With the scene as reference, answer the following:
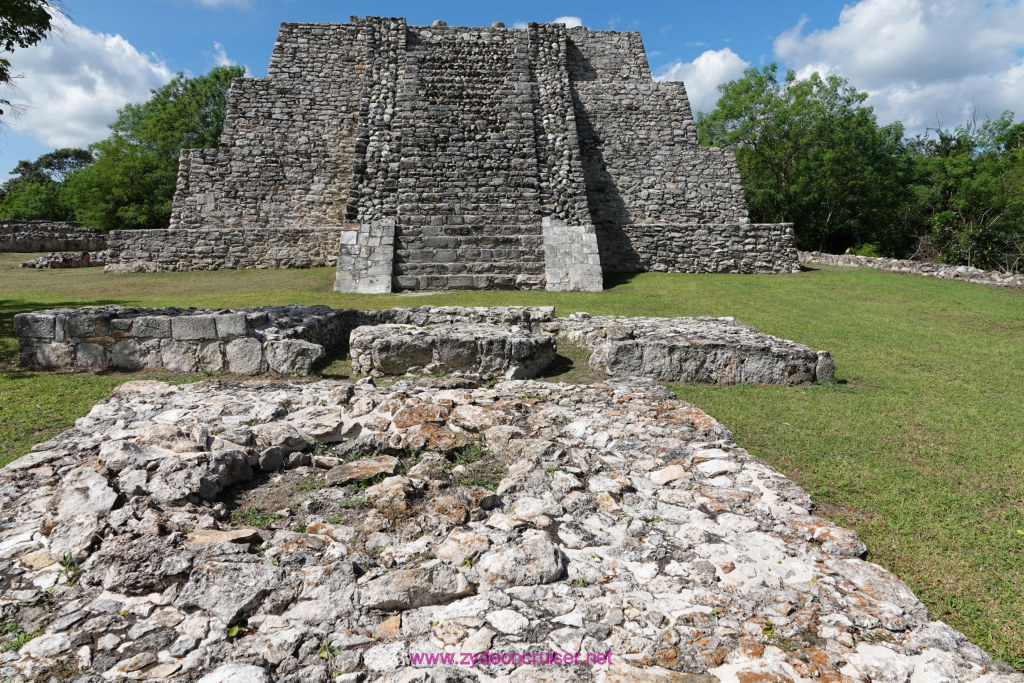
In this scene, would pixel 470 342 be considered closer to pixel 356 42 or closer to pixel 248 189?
pixel 248 189

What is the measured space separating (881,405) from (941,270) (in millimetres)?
13504

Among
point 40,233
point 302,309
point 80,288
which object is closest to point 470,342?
point 302,309

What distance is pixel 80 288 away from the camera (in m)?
12.7

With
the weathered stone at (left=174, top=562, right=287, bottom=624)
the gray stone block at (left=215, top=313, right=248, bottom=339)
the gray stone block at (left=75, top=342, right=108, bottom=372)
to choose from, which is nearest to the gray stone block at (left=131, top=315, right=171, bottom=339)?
the gray stone block at (left=75, top=342, right=108, bottom=372)

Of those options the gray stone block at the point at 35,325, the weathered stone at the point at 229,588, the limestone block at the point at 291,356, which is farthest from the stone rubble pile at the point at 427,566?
the gray stone block at the point at 35,325

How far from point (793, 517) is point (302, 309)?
276 inches

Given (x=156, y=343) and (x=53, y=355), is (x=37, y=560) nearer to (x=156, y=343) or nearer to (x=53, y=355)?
(x=156, y=343)

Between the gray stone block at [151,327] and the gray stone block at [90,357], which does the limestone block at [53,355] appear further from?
the gray stone block at [151,327]

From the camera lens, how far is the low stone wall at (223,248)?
15.0 m

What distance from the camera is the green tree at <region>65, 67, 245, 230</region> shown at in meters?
28.2

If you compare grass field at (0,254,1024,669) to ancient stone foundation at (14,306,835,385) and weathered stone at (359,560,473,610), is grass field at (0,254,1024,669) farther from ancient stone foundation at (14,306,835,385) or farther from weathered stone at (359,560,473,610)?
weathered stone at (359,560,473,610)

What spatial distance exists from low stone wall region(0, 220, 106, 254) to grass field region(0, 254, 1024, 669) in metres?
9.96

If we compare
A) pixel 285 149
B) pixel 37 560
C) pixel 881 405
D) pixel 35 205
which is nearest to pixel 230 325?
pixel 37 560

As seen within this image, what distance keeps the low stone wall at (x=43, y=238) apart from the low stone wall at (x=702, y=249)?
20781mm
